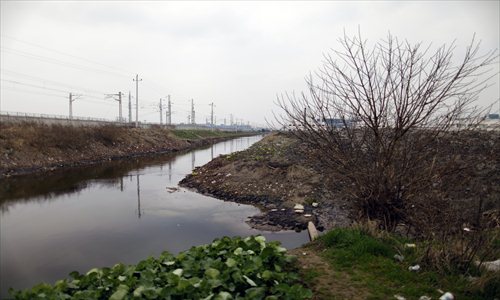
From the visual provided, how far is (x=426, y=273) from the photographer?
431 centimetres

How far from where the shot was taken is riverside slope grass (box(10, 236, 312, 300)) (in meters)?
3.68

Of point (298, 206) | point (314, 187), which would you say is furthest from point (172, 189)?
point (298, 206)

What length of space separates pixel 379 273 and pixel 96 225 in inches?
310

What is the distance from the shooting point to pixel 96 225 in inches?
376

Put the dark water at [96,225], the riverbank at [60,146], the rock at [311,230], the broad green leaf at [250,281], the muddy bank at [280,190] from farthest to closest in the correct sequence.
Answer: the riverbank at [60,146]
the muddy bank at [280,190]
the rock at [311,230]
the dark water at [96,225]
the broad green leaf at [250,281]

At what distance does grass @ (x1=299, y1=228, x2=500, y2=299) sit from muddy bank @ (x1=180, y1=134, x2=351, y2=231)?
2951mm

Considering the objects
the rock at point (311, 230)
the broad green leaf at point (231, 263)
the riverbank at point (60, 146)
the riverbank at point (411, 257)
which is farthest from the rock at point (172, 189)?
the broad green leaf at point (231, 263)

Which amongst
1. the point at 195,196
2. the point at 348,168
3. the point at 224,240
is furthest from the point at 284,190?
the point at 224,240

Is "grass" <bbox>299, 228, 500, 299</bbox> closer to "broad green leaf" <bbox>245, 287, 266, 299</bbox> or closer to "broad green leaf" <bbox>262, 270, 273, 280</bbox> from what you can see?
"broad green leaf" <bbox>262, 270, 273, 280</bbox>

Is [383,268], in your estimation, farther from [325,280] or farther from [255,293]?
[255,293]

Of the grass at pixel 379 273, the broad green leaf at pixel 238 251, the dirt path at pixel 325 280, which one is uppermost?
the broad green leaf at pixel 238 251

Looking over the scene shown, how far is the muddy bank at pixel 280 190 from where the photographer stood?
9719 millimetres

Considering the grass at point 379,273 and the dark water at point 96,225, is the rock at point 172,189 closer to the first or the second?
the dark water at point 96,225

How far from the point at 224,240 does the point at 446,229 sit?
328 cm
